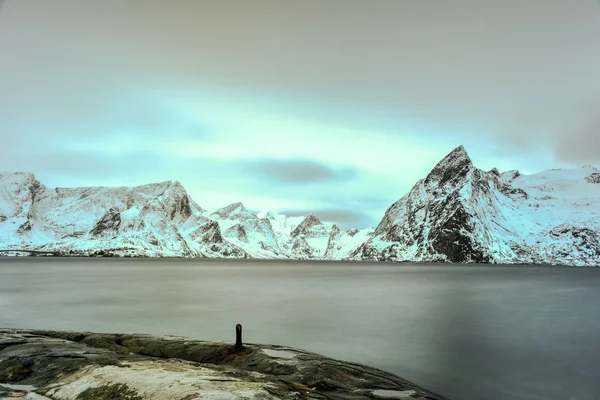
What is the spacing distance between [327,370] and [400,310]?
38.6 m

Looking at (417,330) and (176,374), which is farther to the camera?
(417,330)

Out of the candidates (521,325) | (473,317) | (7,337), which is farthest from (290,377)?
(473,317)

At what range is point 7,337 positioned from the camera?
16.4m

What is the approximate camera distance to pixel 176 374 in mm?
9891

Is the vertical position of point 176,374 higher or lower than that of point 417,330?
higher

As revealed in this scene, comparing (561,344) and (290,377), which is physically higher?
(290,377)

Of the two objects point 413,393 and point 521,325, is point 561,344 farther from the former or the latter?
point 413,393

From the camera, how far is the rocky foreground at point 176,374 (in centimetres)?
877

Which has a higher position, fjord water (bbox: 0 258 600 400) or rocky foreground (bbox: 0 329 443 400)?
rocky foreground (bbox: 0 329 443 400)

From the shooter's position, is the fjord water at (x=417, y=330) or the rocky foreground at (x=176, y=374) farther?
the fjord water at (x=417, y=330)

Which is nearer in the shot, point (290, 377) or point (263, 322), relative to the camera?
point (290, 377)

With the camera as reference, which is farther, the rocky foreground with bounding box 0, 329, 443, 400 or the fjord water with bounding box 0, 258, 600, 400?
the fjord water with bounding box 0, 258, 600, 400

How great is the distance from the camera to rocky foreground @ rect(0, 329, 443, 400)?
28.8 feet

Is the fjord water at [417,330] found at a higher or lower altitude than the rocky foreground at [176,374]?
lower
